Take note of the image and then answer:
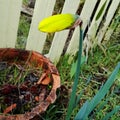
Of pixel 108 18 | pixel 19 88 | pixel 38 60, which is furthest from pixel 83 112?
pixel 108 18

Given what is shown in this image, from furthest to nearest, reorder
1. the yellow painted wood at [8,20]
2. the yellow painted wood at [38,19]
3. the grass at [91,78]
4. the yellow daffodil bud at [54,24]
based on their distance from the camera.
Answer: the grass at [91,78] < the yellow painted wood at [38,19] < the yellow painted wood at [8,20] < the yellow daffodil bud at [54,24]

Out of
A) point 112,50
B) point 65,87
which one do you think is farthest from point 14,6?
point 112,50

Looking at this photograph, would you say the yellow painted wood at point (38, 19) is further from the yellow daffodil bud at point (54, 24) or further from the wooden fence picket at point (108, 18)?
the yellow daffodil bud at point (54, 24)

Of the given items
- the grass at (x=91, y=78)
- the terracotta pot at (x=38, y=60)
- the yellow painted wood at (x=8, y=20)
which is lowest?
the grass at (x=91, y=78)

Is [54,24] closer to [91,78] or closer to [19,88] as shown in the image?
[19,88]

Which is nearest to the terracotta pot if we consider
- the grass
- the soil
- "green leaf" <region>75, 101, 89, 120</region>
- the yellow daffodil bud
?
the soil

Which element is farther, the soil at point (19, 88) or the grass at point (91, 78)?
the grass at point (91, 78)

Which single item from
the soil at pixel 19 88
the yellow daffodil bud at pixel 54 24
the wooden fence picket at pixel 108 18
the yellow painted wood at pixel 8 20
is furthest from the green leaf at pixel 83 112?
the wooden fence picket at pixel 108 18
